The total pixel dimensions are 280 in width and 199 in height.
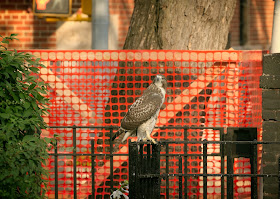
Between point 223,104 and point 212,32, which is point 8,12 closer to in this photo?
point 212,32

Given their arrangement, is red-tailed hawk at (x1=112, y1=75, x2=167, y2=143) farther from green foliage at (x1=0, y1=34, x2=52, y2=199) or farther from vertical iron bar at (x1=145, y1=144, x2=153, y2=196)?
vertical iron bar at (x1=145, y1=144, x2=153, y2=196)

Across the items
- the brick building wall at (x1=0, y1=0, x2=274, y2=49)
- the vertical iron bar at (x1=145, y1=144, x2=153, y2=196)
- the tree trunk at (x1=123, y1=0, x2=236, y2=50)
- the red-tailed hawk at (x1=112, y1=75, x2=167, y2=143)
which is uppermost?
the brick building wall at (x1=0, y1=0, x2=274, y2=49)

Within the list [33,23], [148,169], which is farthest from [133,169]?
[33,23]

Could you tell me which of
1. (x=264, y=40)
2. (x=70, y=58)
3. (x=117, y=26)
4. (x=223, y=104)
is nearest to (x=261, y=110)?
(x=223, y=104)

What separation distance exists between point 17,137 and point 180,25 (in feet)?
11.4

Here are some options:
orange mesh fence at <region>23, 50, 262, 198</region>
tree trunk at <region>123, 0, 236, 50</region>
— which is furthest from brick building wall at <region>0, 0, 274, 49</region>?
orange mesh fence at <region>23, 50, 262, 198</region>

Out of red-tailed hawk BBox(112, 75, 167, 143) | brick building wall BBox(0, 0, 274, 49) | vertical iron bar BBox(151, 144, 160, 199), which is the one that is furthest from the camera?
brick building wall BBox(0, 0, 274, 49)

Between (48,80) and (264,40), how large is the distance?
982 centimetres

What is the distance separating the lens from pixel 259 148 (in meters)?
7.14

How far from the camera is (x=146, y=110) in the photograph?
21.1 ft

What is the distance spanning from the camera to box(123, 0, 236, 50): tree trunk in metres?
8.27

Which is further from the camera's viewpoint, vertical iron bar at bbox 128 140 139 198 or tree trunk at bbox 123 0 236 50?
tree trunk at bbox 123 0 236 50

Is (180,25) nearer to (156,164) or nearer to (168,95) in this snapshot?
(168,95)

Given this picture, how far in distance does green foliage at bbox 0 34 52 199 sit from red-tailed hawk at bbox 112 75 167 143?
112 centimetres
